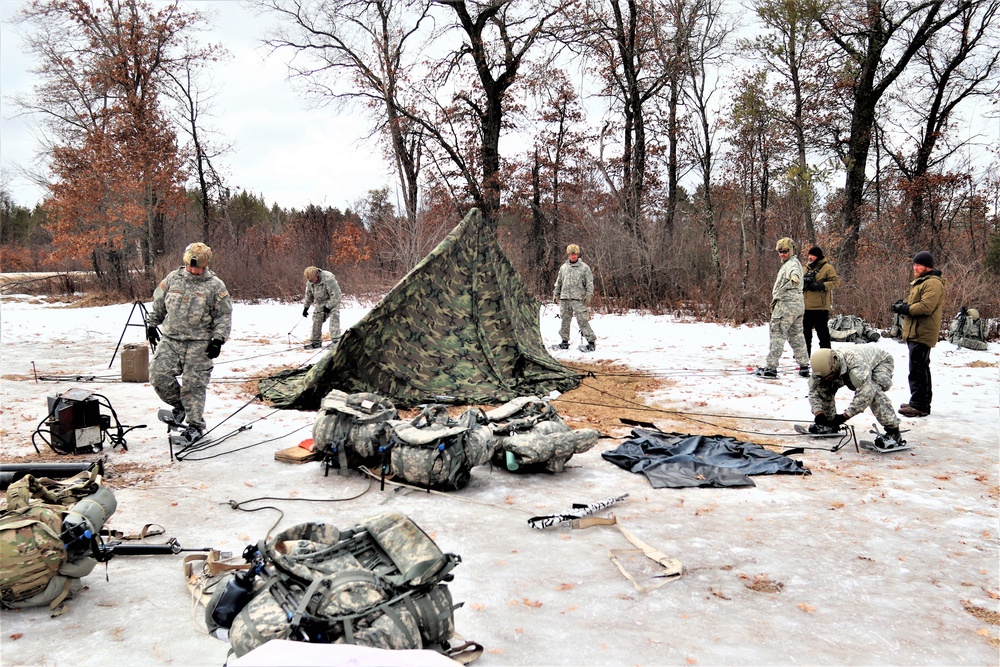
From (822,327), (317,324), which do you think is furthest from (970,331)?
(317,324)

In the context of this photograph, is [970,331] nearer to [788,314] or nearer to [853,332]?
[853,332]

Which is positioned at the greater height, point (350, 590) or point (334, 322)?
point (334, 322)

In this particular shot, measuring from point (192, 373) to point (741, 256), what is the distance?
48.1ft

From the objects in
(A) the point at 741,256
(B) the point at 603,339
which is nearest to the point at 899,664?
(B) the point at 603,339

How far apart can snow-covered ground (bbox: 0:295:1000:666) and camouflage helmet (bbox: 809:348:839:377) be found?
78 centimetres

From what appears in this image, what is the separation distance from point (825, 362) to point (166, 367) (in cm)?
610

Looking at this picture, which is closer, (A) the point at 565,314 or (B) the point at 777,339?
(B) the point at 777,339

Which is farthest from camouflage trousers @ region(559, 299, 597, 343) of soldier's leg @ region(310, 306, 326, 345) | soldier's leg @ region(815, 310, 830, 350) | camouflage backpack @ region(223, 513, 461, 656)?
camouflage backpack @ region(223, 513, 461, 656)

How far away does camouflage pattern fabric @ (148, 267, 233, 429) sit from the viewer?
6.12 m

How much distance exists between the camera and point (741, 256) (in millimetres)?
17266

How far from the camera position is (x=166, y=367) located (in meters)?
6.11

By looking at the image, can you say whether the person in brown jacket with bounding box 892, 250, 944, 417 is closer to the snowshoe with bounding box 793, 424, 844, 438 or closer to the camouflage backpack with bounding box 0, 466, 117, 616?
the snowshoe with bounding box 793, 424, 844, 438

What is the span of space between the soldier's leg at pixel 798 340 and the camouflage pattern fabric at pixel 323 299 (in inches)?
302

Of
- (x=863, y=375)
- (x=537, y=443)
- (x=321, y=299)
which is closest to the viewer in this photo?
(x=537, y=443)
